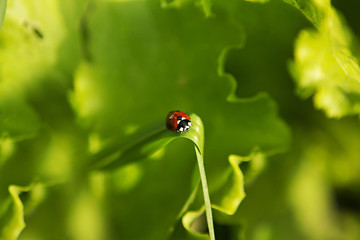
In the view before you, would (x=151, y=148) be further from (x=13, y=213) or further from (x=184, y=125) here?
(x=13, y=213)

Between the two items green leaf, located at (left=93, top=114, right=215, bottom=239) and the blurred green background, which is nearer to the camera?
green leaf, located at (left=93, top=114, right=215, bottom=239)

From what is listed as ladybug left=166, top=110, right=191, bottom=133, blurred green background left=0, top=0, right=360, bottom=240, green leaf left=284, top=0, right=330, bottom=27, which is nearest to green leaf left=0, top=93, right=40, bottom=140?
blurred green background left=0, top=0, right=360, bottom=240

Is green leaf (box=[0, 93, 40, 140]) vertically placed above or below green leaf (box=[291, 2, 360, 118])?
above

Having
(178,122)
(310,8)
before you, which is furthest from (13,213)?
(310,8)

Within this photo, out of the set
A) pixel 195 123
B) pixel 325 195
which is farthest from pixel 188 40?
pixel 325 195

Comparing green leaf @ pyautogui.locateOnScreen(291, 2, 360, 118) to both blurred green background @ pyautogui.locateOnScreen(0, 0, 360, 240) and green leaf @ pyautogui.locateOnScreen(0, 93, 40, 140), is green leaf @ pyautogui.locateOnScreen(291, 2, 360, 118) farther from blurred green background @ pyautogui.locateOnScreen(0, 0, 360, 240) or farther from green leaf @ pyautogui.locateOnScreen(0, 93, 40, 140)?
green leaf @ pyautogui.locateOnScreen(0, 93, 40, 140)

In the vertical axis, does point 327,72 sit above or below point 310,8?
below

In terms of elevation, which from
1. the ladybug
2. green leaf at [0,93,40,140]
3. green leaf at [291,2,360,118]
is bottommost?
green leaf at [291,2,360,118]
